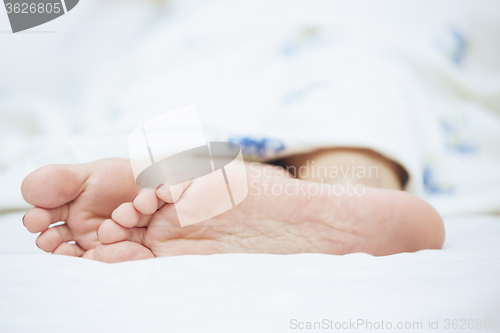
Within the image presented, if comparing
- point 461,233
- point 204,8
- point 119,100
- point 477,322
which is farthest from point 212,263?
point 204,8

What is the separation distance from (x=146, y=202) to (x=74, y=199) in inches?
5.2

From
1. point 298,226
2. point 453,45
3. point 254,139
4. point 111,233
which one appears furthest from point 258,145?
point 453,45

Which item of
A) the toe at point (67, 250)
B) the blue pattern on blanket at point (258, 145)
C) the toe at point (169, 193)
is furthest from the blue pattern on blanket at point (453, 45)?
the toe at point (67, 250)

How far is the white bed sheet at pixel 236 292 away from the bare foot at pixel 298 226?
2.1 inches

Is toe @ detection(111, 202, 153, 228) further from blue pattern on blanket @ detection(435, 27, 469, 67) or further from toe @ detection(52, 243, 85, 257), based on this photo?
blue pattern on blanket @ detection(435, 27, 469, 67)

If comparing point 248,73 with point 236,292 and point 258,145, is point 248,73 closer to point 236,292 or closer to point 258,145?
point 258,145

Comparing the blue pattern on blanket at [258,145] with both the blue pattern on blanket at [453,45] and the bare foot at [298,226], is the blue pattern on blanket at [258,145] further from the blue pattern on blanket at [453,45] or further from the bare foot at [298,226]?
the blue pattern on blanket at [453,45]

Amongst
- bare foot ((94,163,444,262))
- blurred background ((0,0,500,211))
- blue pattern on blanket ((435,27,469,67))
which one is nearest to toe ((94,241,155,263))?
bare foot ((94,163,444,262))

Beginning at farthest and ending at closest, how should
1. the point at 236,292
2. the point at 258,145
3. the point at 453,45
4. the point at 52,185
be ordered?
1. the point at 453,45
2. the point at 258,145
3. the point at 52,185
4. the point at 236,292

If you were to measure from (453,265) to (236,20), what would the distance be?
921 millimetres

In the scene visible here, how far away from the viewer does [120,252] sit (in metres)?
0.47

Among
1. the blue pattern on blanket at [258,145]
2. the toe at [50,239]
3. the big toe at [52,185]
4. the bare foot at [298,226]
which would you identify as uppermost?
the big toe at [52,185]

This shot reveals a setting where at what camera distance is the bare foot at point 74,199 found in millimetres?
492

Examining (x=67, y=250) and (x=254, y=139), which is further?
(x=254, y=139)
